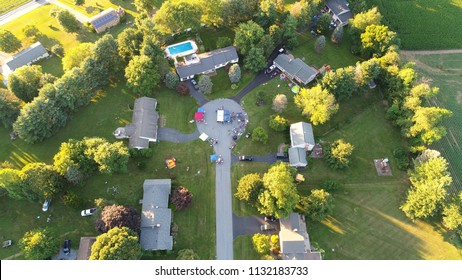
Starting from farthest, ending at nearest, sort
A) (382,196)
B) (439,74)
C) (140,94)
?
(439,74) → (140,94) → (382,196)

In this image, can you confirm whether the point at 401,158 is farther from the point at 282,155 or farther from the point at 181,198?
the point at 181,198

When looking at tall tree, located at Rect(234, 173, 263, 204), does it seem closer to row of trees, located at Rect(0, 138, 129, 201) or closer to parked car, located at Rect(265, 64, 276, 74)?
row of trees, located at Rect(0, 138, 129, 201)

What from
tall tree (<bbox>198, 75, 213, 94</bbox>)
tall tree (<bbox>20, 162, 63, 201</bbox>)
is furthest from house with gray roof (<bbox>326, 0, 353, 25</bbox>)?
tall tree (<bbox>20, 162, 63, 201</bbox>)

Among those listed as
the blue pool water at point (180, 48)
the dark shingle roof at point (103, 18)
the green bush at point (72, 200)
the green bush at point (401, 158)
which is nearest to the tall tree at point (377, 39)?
the green bush at point (401, 158)

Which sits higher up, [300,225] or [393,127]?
[393,127]

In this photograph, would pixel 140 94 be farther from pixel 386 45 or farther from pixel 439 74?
pixel 439 74

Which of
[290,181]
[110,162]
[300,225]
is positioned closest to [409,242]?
[300,225]
